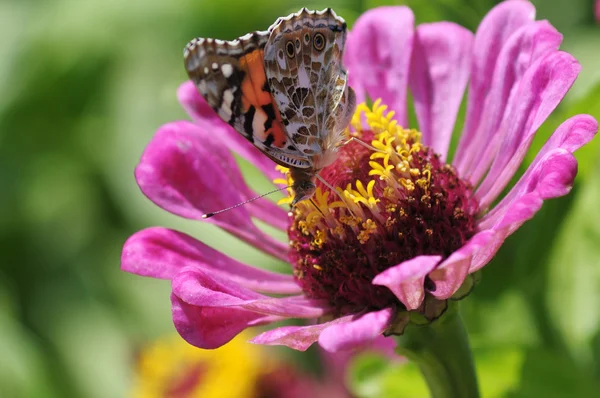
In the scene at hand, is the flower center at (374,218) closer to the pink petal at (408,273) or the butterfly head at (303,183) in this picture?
the butterfly head at (303,183)

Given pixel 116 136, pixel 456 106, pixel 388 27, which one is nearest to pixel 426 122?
pixel 456 106

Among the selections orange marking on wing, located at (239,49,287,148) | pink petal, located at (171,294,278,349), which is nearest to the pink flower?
pink petal, located at (171,294,278,349)

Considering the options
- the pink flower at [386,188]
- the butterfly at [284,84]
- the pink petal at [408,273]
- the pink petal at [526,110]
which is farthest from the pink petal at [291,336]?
the pink petal at [526,110]

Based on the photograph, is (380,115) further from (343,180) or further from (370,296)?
(370,296)

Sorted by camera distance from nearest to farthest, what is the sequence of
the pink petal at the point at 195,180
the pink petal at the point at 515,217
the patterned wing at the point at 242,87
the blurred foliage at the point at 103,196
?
the pink petal at the point at 515,217
the patterned wing at the point at 242,87
the pink petal at the point at 195,180
the blurred foliage at the point at 103,196

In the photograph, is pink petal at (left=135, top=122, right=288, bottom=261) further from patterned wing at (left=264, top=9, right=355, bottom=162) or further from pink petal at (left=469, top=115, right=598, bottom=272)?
pink petal at (left=469, top=115, right=598, bottom=272)
